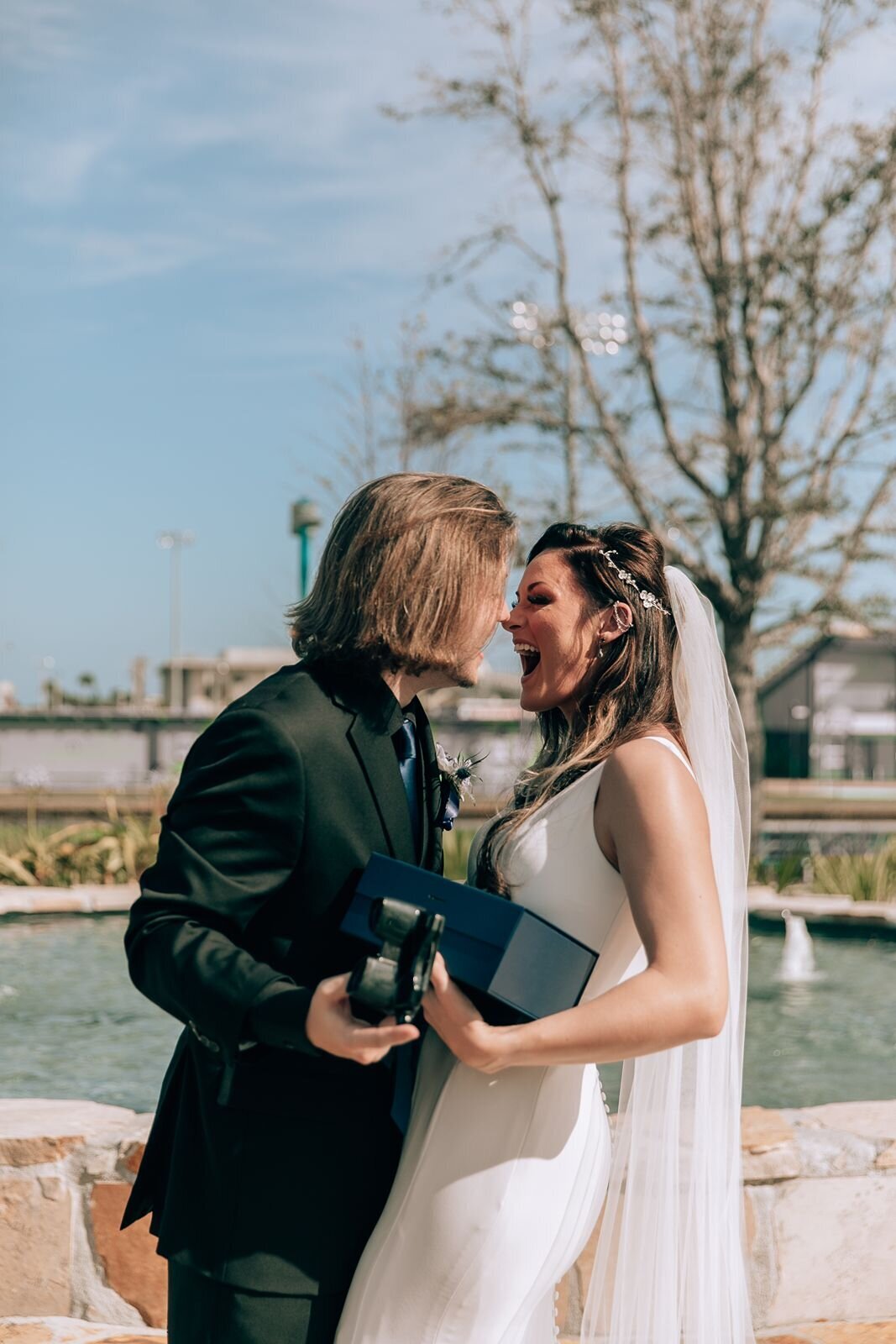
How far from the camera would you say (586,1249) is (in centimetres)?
343

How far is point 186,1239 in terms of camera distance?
2012 mm

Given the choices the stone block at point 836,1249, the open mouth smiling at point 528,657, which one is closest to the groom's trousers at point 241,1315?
the open mouth smiling at point 528,657

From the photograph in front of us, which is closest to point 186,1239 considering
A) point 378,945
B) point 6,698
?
point 378,945

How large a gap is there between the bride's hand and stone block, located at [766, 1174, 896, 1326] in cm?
215

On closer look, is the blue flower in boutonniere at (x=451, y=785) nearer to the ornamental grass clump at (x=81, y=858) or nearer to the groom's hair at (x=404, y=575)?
the groom's hair at (x=404, y=575)

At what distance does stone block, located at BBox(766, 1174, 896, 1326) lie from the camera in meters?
3.71

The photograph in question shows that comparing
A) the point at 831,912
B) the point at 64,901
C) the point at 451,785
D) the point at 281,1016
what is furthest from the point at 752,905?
the point at 281,1016

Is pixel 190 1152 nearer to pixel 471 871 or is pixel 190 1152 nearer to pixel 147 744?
pixel 471 871

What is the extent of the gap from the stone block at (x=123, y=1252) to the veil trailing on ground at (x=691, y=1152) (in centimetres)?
142

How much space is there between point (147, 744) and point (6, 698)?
30252mm

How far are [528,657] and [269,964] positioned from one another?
2.69ft

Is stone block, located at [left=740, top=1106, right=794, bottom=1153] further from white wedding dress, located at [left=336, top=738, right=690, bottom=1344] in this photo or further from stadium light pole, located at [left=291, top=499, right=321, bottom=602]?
stadium light pole, located at [left=291, top=499, right=321, bottom=602]

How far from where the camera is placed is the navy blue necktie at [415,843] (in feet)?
6.89

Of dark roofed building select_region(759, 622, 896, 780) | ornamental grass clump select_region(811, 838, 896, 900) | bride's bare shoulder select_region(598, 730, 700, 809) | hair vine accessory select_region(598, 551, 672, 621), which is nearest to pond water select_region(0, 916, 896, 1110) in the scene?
ornamental grass clump select_region(811, 838, 896, 900)
